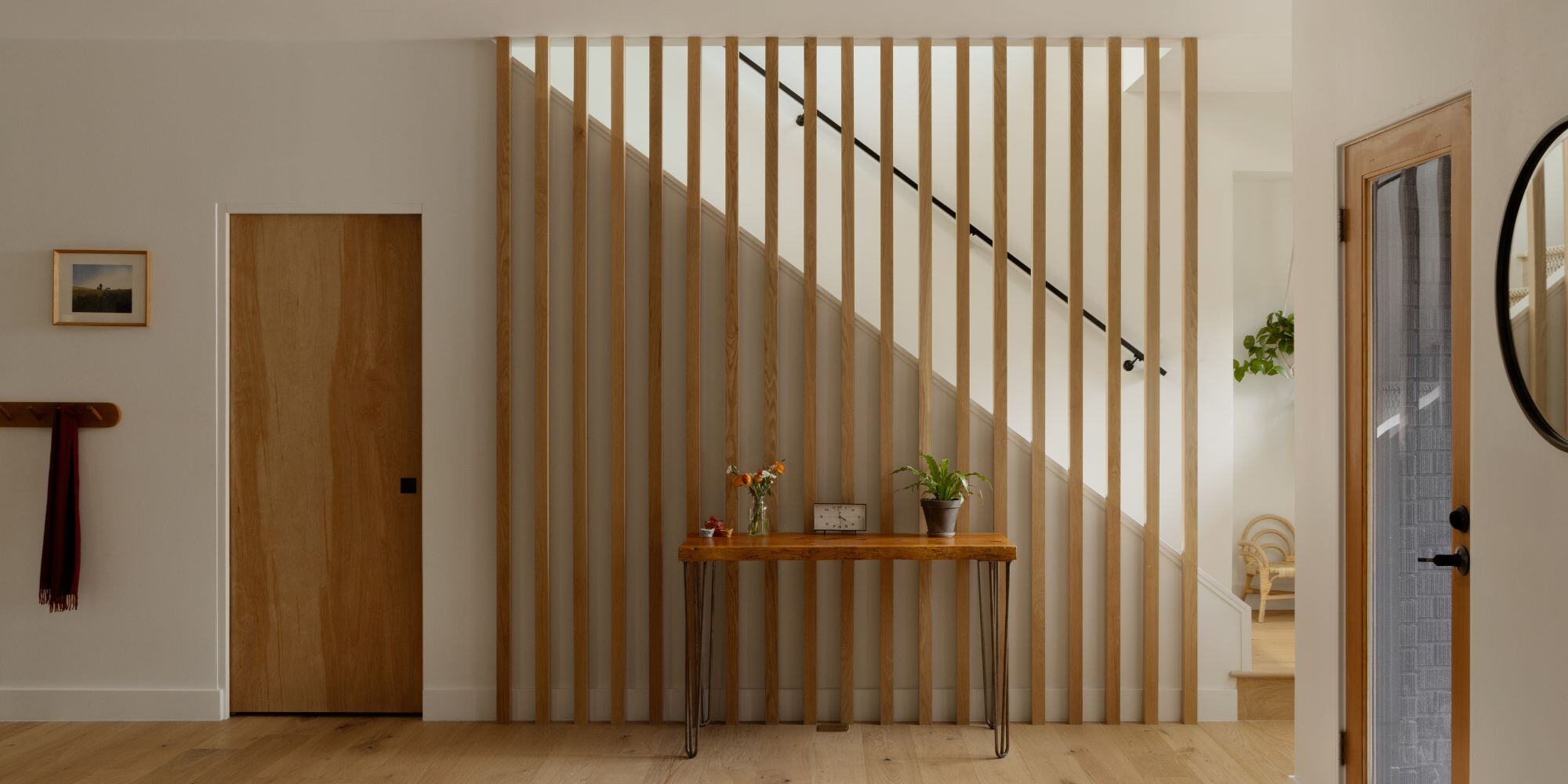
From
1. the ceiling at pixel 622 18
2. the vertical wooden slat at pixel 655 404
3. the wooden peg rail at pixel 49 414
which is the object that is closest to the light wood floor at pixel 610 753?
the vertical wooden slat at pixel 655 404

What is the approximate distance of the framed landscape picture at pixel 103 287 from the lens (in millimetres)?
4070

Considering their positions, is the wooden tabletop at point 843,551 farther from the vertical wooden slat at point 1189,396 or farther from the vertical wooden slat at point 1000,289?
the vertical wooden slat at point 1189,396

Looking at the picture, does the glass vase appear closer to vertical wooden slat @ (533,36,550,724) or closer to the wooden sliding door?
vertical wooden slat @ (533,36,550,724)

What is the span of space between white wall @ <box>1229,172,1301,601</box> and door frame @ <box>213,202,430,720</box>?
3963mm

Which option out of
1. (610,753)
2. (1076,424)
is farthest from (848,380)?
(610,753)

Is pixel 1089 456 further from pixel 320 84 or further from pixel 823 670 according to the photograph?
pixel 320 84

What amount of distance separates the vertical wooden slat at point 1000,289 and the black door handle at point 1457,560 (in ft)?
5.62

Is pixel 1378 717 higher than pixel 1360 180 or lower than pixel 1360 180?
lower

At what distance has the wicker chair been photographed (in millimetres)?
4918

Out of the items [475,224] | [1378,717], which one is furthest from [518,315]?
[1378,717]

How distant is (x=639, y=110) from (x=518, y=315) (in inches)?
54.4

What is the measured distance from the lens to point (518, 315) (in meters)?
4.10

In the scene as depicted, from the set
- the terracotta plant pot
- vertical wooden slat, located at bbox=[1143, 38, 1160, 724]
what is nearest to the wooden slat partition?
vertical wooden slat, located at bbox=[1143, 38, 1160, 724]

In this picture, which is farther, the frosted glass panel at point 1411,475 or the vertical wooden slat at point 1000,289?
the vertical wooden slat at point 1000,289
